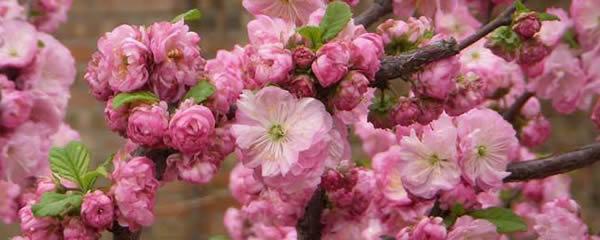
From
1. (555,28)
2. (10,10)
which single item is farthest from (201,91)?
(555,28)

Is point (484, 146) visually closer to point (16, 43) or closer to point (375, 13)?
point (375, 13)

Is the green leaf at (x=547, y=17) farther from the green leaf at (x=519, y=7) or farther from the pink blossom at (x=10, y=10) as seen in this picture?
the pink blossom at (x=10, y=10)

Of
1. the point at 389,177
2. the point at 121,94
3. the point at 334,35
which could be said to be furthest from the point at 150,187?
the point at 389,177

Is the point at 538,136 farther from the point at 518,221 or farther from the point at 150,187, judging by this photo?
the point at 150,187

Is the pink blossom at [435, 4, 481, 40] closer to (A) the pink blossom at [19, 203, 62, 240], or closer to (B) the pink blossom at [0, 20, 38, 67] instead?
(B) the pink blossom at [0, 20, 38, 67]

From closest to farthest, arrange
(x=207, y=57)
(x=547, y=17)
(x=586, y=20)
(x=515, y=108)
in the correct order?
1. (x=547, y=17)
2. (x=586, y=20)
3. (x=515, y=108)
4. (x=207, y=57)

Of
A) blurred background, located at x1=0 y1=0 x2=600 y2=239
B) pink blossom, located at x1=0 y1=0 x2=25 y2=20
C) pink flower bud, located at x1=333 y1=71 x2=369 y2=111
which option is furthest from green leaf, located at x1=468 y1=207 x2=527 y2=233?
blurred background, located at x1=0 y1=0 x2=600 y2=239

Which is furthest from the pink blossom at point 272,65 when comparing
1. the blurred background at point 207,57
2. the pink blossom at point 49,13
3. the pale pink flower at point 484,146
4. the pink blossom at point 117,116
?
the blurred background at point 207,57
